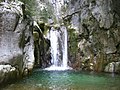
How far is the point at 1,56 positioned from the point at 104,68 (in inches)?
384

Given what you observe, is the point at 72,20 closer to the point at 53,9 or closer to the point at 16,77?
the point at 53,9

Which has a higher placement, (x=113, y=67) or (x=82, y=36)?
(x=82, y=36)

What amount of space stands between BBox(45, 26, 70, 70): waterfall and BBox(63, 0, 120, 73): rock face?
25.5 inches

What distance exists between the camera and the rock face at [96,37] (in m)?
20.9

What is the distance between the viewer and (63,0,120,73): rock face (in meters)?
20.9

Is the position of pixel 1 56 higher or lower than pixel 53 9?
lower

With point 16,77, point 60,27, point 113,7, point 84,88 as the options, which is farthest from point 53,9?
point 84,88

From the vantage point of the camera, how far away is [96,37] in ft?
70.6

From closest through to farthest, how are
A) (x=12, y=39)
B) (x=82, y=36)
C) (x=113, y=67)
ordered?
1. (x=12, y=39)
2. (x=113, y=67)
3. (x=82, y=36)

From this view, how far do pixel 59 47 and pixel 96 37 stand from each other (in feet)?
13.6

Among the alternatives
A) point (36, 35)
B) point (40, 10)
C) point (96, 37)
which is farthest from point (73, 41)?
point (40, 10)

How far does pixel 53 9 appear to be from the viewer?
2858cm

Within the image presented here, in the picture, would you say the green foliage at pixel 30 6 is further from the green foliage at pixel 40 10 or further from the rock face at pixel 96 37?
the rock face at pixel 96 37

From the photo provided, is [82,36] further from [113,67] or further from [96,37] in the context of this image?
[113,67]
